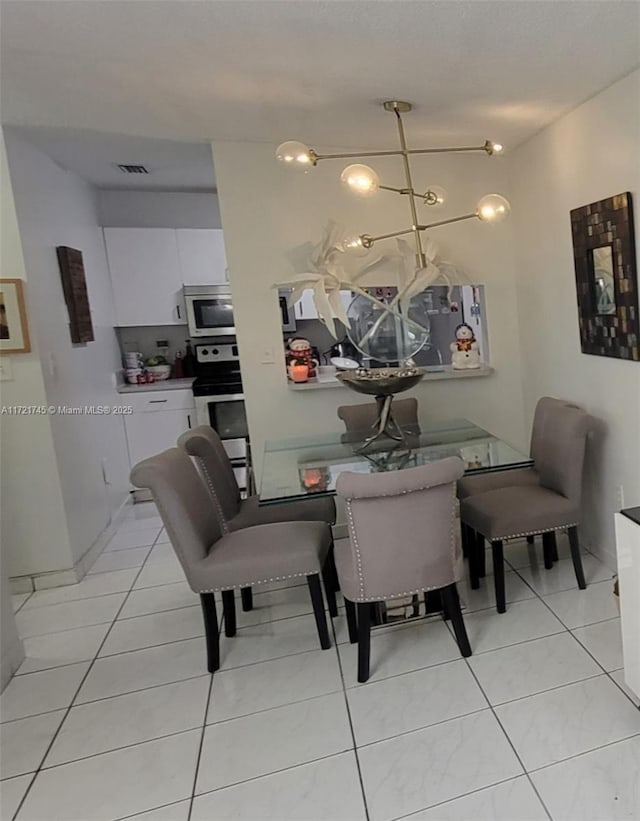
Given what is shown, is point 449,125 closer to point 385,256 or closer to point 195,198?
point 385,256

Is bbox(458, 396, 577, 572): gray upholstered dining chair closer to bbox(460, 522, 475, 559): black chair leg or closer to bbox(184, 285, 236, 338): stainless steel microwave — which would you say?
bbox(460, 522, 475, 559): black chair leg

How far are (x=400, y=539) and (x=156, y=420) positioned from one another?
9.60ft

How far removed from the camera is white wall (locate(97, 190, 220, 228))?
4320 millimetres

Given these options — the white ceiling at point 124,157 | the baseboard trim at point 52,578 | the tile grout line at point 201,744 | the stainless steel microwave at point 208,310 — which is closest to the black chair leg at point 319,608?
the tile grout line at point 201,744

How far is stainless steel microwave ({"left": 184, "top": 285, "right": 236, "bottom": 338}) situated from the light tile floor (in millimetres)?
2420

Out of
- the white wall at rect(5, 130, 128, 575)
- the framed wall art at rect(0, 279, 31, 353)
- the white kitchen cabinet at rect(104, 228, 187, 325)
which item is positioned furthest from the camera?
the white kitchen cabinet at rect(104, 228, 187, 325)

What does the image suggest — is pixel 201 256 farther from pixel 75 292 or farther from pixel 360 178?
pixel 360 178

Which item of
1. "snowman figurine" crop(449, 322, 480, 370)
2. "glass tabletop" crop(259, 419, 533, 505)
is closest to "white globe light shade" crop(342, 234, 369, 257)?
"snowman figurine" crop(449, 322, 480, 370)

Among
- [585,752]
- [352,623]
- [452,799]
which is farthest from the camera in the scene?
[352,623]

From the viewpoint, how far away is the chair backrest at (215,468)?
8.23 feet

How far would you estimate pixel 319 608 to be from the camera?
220 cm

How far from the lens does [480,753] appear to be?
5.41 feet

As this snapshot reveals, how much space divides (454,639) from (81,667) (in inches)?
64.1

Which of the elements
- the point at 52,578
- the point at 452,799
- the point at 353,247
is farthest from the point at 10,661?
the point at 353,247
